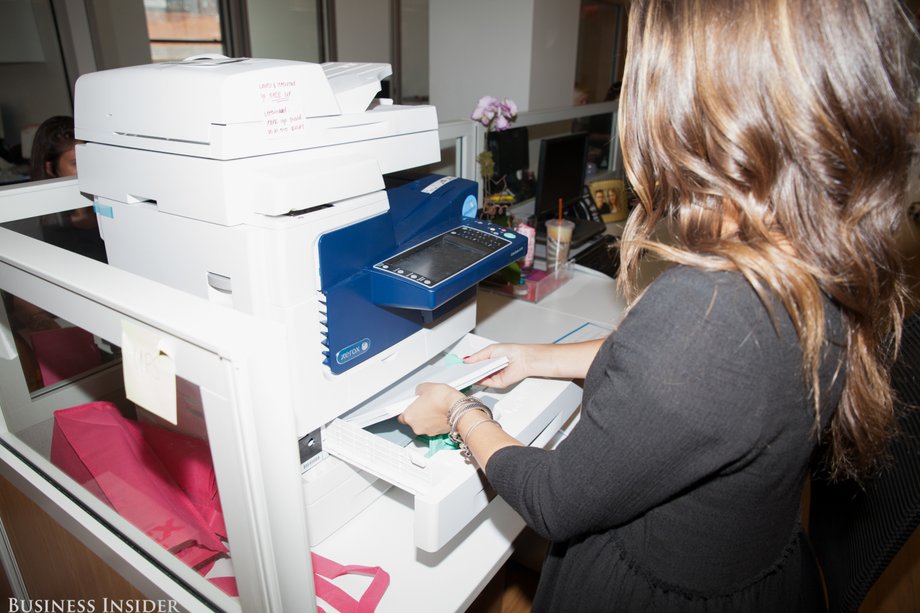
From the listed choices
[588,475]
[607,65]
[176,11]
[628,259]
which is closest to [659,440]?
[588,475]

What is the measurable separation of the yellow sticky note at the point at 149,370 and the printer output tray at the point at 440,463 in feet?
1.12

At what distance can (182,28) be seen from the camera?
144 inches

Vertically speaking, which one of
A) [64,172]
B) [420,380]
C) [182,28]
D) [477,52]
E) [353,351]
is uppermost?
[182,28]

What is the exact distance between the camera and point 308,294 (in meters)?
0.85

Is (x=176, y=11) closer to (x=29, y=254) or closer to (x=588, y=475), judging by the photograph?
(x=29, y=254)

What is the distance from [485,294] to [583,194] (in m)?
0.96

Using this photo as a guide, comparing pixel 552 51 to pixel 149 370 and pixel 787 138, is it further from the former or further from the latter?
pixel 149 370

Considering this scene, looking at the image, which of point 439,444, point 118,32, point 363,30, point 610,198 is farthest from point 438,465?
point 363,30

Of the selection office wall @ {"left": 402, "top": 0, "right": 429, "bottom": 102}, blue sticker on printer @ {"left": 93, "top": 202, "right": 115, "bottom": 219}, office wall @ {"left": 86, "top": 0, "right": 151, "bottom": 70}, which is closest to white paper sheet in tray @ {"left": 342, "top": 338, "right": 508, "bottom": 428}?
blue sticker on printer @ {"left": 93, "top": 202, "right": 115, "bottom": 219}

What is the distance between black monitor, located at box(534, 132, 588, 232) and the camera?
2174 millimetres

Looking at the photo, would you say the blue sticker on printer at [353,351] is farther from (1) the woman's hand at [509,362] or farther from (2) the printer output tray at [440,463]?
(1) the woman's hand at [509,362]

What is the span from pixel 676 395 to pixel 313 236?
524 millimetres

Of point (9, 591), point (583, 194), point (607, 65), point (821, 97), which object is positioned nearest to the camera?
point (821, 97)

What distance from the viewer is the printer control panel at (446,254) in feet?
3.02
